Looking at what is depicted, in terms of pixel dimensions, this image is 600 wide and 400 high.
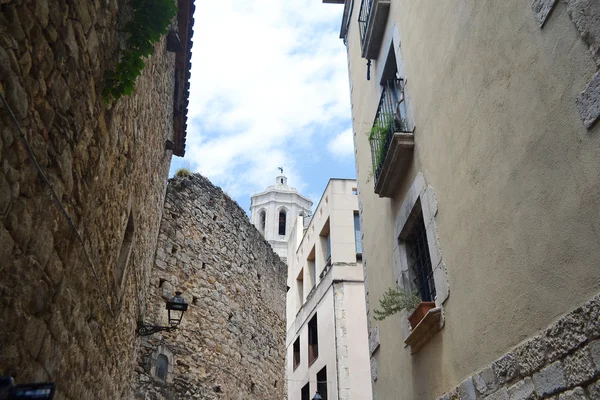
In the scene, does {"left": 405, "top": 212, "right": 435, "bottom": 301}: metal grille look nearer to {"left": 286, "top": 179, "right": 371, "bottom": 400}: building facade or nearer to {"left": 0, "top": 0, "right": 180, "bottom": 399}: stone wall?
{"left": 0, "top": 0, "right": 180, "bottom": 399}: stone wall

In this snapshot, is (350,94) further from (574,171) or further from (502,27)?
(574,171)

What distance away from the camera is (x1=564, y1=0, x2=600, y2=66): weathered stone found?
244cm

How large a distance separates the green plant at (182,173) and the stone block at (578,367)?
6.70m

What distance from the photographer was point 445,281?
4273 mm

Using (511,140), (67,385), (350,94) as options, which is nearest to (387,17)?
(350,94)

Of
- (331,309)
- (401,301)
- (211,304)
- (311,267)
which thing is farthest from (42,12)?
(311,267)

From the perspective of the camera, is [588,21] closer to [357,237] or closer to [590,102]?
[590,102]

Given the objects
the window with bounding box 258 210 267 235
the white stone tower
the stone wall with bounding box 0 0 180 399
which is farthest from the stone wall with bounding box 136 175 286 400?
the window with bounding box 258 210 267 235

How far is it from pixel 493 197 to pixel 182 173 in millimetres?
5916

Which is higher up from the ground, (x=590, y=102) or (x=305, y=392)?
(x=305, y=392)

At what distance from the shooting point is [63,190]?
2395 mm

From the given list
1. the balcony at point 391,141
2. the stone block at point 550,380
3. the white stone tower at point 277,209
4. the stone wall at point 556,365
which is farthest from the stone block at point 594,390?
the white stone tower at point 277,209

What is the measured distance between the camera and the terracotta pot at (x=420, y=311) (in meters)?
4.53

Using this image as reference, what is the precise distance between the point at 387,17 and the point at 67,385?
5.63m
